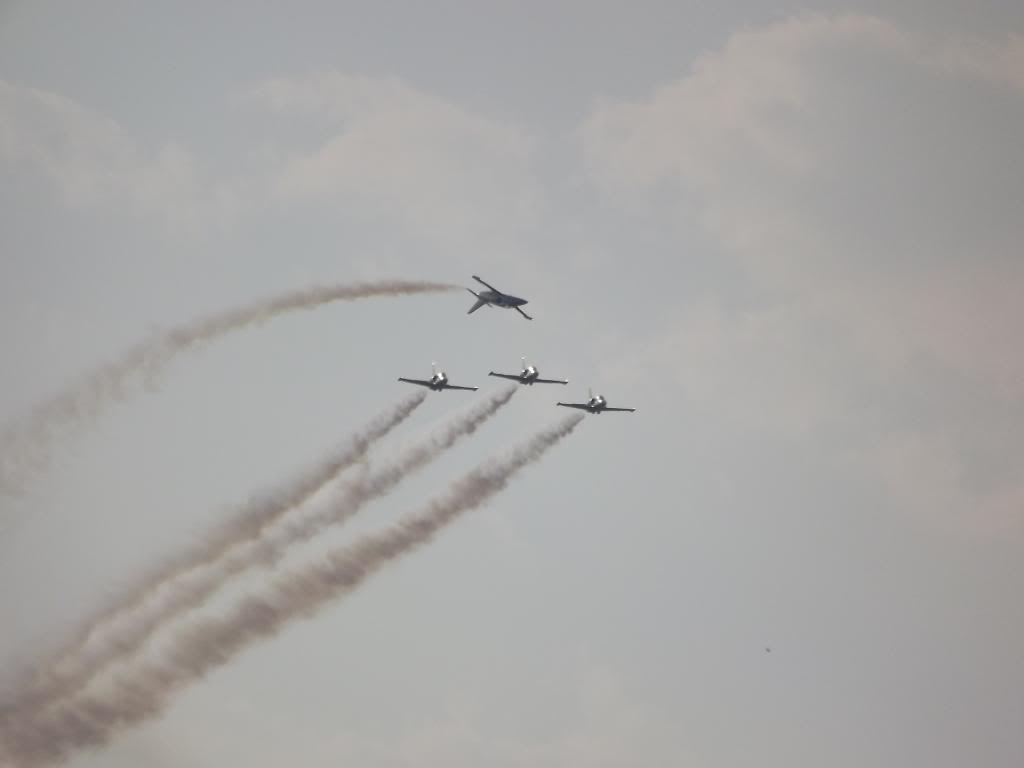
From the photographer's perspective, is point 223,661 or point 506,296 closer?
point 223,661

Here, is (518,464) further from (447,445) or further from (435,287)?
(435,287)

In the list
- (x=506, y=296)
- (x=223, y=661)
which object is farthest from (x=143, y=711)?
(x=506, y=296)

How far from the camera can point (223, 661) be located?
86.8m

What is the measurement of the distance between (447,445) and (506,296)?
13047mm

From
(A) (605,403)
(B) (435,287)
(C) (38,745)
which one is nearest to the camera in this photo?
(C) (38,745)

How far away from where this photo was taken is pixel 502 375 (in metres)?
95.4

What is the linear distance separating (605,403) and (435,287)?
17.6 m

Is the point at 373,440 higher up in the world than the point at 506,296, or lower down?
lower down

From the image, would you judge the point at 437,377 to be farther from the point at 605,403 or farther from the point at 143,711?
the point at 143,711

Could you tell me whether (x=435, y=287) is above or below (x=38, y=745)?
above

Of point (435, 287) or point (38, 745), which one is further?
point (435, 287)

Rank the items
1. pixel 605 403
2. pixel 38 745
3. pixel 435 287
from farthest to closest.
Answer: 1. pixel 605 403
2. pixel 435 287
3. pixel 38 745

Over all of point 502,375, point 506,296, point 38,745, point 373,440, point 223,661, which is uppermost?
point 506,296

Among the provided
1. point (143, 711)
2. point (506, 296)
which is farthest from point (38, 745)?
point (506, 296)
